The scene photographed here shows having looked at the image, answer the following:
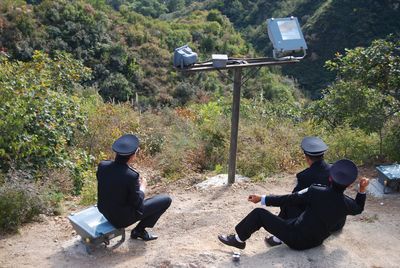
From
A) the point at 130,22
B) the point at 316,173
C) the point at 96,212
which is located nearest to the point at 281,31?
the point at 316,173

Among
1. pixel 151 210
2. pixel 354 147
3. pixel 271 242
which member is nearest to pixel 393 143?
pixel 354 147

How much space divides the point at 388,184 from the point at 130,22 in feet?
95.1

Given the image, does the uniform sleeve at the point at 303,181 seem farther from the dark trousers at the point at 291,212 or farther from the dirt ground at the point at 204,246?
the dirt ground at the point at 204,246

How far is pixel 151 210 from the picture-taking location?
171 inches

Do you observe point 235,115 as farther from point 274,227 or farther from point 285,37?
A: point 274,227

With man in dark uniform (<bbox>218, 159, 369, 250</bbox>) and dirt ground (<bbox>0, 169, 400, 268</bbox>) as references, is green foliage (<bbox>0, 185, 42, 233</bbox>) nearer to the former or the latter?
dirt ground (<bbox>0, 169, 400, 268</bbox>)

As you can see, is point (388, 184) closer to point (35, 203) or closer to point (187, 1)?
point (35, 203)

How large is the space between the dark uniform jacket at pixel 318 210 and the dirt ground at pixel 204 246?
175mm

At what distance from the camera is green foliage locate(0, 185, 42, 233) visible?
183 inches

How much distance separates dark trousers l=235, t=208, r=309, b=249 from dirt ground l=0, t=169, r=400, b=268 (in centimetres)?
13

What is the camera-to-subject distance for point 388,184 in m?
5.32

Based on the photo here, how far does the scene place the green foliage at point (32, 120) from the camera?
5352 mm

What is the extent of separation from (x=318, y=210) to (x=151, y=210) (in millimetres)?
1471

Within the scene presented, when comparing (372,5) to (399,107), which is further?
(372,5)
